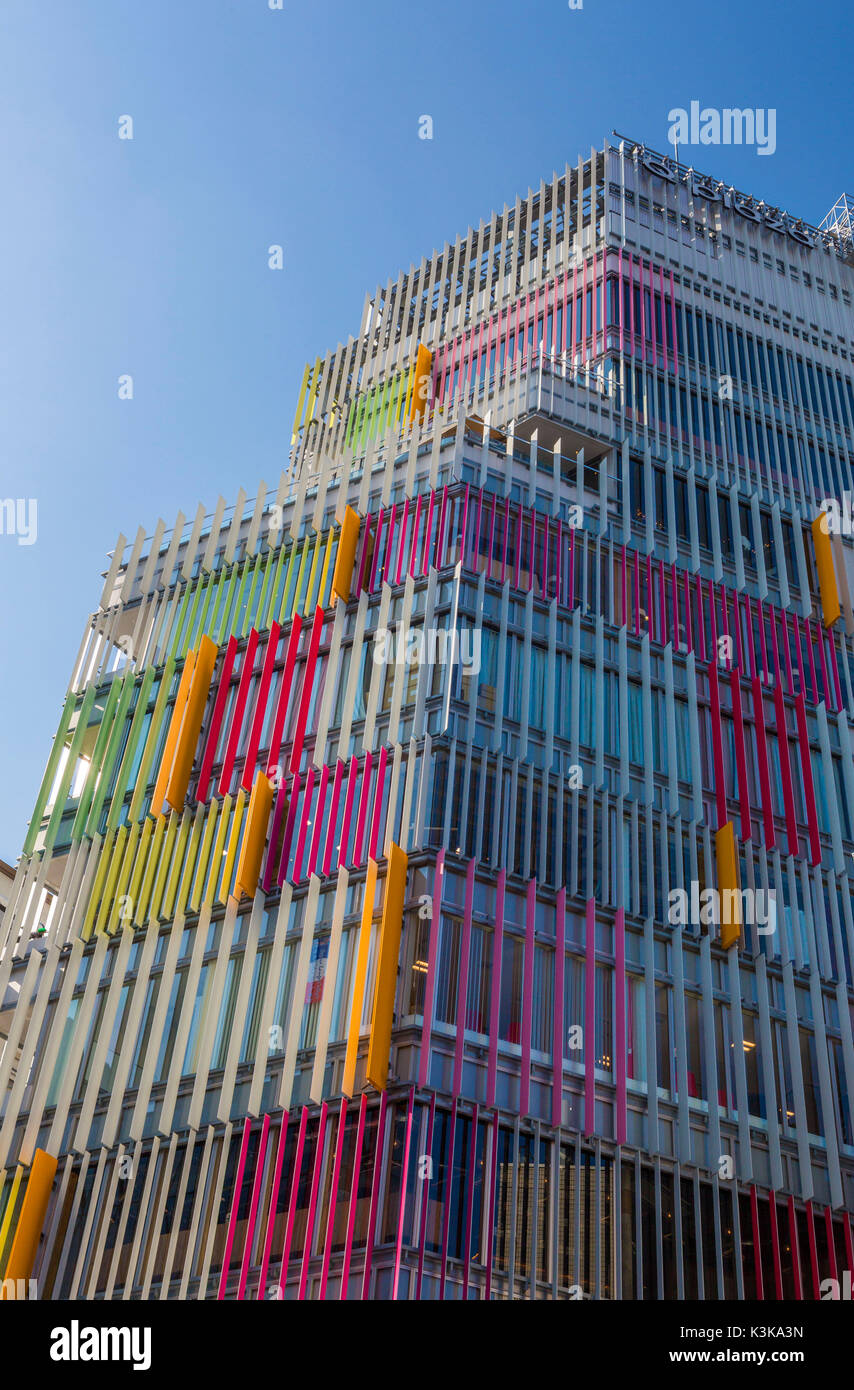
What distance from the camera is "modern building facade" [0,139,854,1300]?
118 feet

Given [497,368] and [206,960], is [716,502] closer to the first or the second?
[497,368]

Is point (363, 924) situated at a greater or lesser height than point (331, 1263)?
greater

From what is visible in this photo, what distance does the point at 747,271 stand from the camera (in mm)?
73062

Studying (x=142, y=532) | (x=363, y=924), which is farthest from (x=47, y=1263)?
(x=142, y=532)

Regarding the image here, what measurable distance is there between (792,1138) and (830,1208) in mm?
2116

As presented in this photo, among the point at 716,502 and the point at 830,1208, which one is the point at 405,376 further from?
the point at 830,1208

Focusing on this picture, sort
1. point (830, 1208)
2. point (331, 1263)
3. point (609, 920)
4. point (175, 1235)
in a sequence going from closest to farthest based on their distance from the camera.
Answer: point (331, 1263), point (175, 1235), point (830, 1208), point (609, 920)

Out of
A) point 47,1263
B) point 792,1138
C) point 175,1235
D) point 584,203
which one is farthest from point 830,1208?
point 584,203

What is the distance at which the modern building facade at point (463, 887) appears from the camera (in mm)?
35906

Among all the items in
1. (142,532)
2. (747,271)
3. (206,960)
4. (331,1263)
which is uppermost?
(747,271)

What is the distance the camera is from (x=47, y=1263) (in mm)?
37469

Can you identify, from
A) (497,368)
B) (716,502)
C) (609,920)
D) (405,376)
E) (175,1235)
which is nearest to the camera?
(175,1235)

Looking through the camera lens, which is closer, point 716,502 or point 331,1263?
A: point 331,1263

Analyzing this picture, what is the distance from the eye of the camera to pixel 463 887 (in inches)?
1591
